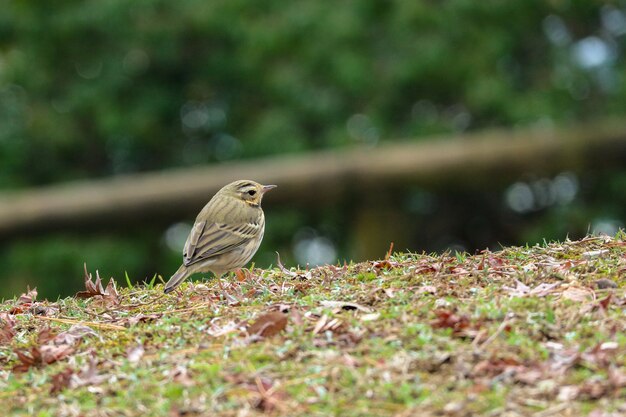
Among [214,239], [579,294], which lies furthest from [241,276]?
[579,294]

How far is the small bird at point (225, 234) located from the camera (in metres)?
10.8

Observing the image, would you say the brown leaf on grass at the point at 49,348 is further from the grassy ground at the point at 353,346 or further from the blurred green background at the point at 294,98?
the blurred green background at the point at 294,98

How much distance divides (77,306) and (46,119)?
809 inches

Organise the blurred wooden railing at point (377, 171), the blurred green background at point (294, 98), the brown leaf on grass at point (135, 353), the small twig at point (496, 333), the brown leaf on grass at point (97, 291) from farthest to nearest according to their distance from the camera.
A: the blurred green background at point (294, 98) < the blurred wooden railing at point (377, 171) < the brown leaf on grass at point (97, 291) < the brown leaf on grass at point (135, 353) < the small twig at point (496, 333)

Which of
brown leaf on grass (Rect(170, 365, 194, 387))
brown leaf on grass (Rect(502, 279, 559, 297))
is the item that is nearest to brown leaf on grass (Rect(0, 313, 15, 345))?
brown leaf on grass (Rect(170, 365, 194, 387))

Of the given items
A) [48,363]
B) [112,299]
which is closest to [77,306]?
[112,299]

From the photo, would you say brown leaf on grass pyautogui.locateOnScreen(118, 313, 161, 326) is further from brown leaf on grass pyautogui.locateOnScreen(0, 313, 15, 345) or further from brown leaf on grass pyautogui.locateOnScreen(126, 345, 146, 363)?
brown leaf on grass pyautogui.locateOnScreen(0, 313, 15, 345)

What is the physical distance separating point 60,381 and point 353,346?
1.85 meters

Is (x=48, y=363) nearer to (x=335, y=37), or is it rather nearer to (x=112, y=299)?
(x=112, y=299)

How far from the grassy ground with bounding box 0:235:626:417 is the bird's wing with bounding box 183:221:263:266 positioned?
1.26 metres

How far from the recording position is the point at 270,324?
7.71 metres

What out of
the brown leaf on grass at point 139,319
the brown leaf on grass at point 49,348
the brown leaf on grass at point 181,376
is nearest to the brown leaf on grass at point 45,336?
the brown leaf on grass at point 49,348

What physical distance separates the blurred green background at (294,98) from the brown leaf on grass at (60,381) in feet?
49.0

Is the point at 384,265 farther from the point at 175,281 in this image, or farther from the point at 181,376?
the point at 181,376
